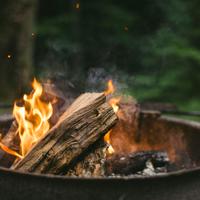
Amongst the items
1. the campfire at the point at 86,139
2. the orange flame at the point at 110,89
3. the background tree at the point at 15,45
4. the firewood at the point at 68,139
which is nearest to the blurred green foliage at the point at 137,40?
the background tree at the point at 15,45

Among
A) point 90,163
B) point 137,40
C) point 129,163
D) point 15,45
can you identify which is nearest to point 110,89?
point 129,163

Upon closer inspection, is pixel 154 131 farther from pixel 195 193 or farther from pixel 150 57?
pixel 150 57

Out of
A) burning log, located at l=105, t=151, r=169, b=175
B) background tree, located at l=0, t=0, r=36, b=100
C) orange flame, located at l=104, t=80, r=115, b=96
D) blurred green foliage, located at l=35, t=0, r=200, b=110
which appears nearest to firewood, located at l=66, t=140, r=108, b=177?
burning log, located at l=105, t=151, r=169, b=175

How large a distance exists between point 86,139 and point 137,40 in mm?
5716

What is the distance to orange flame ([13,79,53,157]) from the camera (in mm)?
2801

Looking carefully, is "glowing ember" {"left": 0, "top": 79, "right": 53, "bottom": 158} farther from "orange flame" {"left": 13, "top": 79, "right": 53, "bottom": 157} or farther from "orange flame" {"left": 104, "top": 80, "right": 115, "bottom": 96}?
"orange flame" {"left": 104, "top": 80, "right": 115, "bottom": 96}


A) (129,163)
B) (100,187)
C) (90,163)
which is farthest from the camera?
(129,163)

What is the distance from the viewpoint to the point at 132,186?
7.08 feet

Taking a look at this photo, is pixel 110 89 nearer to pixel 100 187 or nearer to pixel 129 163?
pixel 129 163

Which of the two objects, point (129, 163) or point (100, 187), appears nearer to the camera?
point (100, 187)

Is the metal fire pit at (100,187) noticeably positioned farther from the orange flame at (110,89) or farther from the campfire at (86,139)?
the orange flame at (110,89)

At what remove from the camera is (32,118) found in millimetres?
2961

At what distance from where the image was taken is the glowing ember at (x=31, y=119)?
279 cm

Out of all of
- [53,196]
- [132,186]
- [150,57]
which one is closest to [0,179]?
[53,196]
